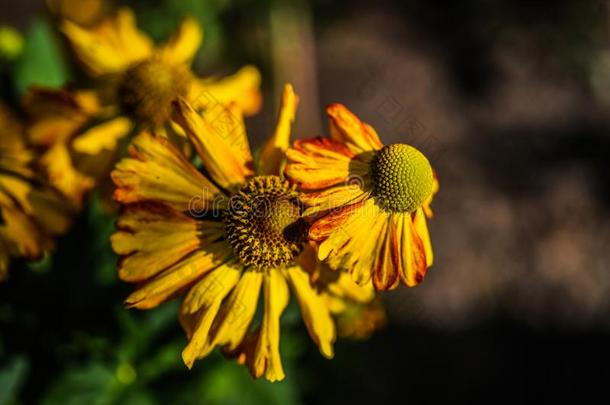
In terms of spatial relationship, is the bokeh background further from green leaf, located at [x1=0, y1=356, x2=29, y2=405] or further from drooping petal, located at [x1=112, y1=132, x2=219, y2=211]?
drooping petal, located at [x1=112, y1=132, x2=219, y2=211]

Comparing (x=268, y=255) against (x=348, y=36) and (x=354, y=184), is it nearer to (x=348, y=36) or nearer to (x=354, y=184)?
(x=354, y=184)

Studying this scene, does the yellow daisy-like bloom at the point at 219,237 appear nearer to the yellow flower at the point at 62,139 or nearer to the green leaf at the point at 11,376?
the yellow flower at the point at 62,139

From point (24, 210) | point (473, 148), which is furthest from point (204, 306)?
point (473, 148)

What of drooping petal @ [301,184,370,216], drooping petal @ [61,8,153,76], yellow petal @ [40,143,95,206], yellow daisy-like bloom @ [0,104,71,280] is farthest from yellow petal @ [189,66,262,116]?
drooping petal @ [301,184,370,216]

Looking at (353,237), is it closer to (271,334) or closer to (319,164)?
(319,164)

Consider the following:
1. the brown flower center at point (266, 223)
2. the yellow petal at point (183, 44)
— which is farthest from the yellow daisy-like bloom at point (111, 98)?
the brown flower center at point (266, 223)

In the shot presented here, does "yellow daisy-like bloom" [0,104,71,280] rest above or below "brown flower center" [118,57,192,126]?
below

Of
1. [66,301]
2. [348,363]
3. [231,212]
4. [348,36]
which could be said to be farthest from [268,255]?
[348,36]
